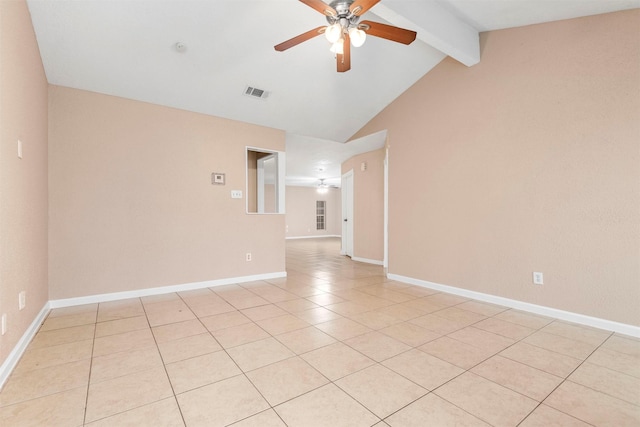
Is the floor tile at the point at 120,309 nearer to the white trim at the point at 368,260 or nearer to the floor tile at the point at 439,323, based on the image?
the floor tile at the point at 439,323

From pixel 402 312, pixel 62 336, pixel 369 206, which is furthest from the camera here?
pixel 369 206

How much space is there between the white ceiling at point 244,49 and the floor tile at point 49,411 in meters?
3.11

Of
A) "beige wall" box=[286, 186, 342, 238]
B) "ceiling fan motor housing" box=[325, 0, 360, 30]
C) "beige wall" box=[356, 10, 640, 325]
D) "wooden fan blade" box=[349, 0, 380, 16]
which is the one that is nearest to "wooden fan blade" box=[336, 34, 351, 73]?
"ceiling fan motor housing" box=[325, 0, 360, 30]

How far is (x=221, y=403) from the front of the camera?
1.62m

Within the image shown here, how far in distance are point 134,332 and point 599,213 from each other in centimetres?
453

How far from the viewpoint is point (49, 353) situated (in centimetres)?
220

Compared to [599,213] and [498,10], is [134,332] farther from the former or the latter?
[498,10]

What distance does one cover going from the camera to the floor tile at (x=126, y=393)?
1563mm

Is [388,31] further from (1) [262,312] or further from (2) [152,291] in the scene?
(2) [152,291]

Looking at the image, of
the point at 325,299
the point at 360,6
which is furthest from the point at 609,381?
the point at 360,6

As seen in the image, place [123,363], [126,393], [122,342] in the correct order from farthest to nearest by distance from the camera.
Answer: [122,342] → [123,363] → [126,393]

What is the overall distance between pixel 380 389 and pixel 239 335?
136 centimetres

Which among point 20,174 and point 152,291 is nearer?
point 20,174

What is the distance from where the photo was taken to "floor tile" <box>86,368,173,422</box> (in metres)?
1.56
